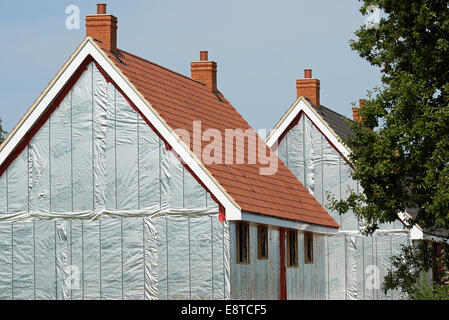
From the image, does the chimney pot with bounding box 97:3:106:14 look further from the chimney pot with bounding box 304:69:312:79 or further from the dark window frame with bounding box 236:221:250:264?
the chimney pot with bounding box 304:69:312:79

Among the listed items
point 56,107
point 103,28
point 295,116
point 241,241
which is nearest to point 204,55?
point 295,116

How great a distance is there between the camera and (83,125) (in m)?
31.2

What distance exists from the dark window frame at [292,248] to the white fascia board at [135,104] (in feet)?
21.4

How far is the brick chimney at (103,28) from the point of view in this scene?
31.7 m

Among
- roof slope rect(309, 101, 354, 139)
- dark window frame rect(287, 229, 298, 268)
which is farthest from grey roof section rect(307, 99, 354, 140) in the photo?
dark window frame rect(287, 229, 298, 268)

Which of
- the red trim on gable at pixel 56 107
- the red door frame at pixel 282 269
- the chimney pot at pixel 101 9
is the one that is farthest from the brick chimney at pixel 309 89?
the red trim on gable at pixel 56 107

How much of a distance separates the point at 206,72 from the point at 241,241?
35.8 feet

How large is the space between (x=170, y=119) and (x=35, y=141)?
4233mm

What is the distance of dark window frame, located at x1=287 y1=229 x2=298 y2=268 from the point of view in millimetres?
35344

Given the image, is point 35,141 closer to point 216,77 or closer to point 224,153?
point 224,153

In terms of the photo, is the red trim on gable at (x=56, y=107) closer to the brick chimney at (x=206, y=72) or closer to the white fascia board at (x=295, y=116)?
the brick chimney at (x=206, y=72)

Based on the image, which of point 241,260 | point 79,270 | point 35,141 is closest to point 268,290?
point 241,260

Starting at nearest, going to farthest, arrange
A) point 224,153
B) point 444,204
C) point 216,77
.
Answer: point 444,204 → point 224,153 → point 216,77

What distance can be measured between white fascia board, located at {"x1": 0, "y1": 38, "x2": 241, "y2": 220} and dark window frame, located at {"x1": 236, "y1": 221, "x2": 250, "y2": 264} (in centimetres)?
122
